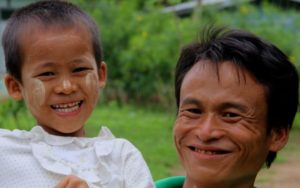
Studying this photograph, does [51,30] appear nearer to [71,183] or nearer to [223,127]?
[71,183]

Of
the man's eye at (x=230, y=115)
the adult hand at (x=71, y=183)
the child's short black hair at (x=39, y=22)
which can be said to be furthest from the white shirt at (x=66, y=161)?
the man's eye at (x=230, y=115)

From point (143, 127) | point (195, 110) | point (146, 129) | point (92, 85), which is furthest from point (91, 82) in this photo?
point (143, 127)

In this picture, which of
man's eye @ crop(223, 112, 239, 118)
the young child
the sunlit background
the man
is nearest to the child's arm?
the young child

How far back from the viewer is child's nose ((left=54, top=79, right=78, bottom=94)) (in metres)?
2.39

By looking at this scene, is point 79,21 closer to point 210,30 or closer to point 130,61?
point 210,30

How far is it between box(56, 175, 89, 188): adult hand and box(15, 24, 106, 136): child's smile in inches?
12.3

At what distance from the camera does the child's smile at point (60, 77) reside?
2.41 metres

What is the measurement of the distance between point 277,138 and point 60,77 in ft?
2.41

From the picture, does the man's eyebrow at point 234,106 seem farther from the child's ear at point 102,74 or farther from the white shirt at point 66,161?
the child's ear at point 102,74

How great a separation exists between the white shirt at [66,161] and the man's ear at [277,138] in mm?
408

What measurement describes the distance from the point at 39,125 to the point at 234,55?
0.75m

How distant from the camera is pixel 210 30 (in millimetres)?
2305

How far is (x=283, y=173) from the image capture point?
9070 millimetres

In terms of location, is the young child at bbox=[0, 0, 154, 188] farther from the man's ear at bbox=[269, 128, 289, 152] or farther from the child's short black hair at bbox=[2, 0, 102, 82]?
the man's ear at bbox=[269, 128, 289, 152]
